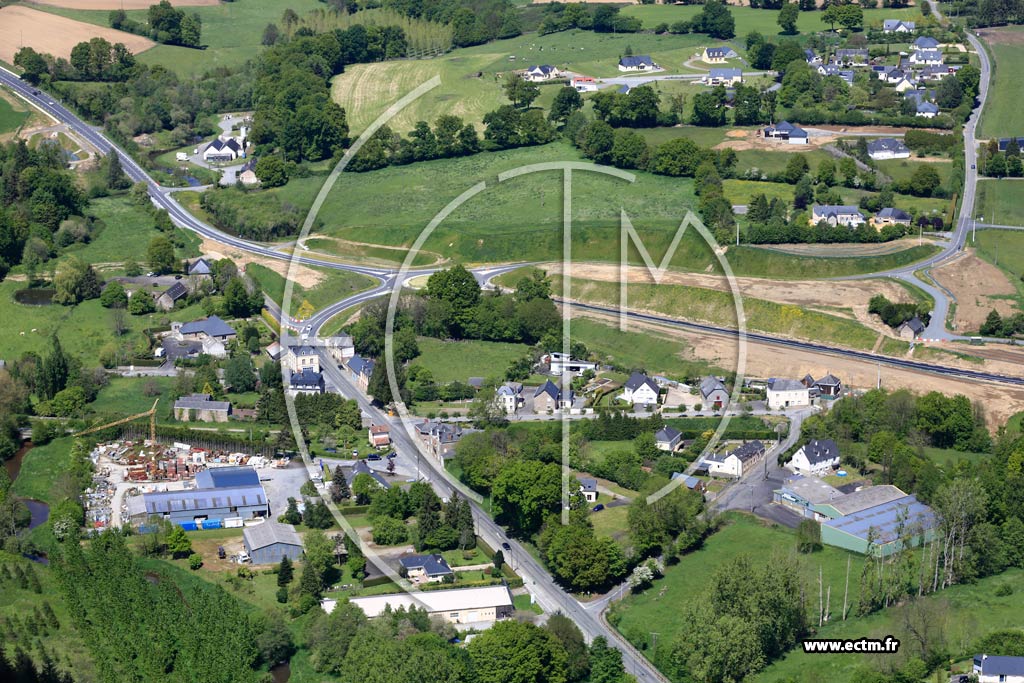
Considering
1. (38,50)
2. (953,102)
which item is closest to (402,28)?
(38,50)

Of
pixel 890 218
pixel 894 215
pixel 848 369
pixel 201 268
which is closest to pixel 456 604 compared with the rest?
pixel 848 369

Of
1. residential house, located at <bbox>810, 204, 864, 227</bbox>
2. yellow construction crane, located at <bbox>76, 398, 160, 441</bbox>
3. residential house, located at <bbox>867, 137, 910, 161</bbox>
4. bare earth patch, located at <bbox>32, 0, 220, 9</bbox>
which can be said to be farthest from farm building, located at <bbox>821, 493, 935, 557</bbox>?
bare earth patch, located at <bbox>32, 0, 220, 9</bbox>

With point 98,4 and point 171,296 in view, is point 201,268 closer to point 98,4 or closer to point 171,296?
point 171,296

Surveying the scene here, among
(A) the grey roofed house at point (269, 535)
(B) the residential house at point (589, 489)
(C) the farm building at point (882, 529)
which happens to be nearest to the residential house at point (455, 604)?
(A) the grey roofed house at point (269, 535)

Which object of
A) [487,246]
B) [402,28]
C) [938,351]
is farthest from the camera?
[402,28]

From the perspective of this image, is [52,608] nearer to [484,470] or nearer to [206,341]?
[484,470]
